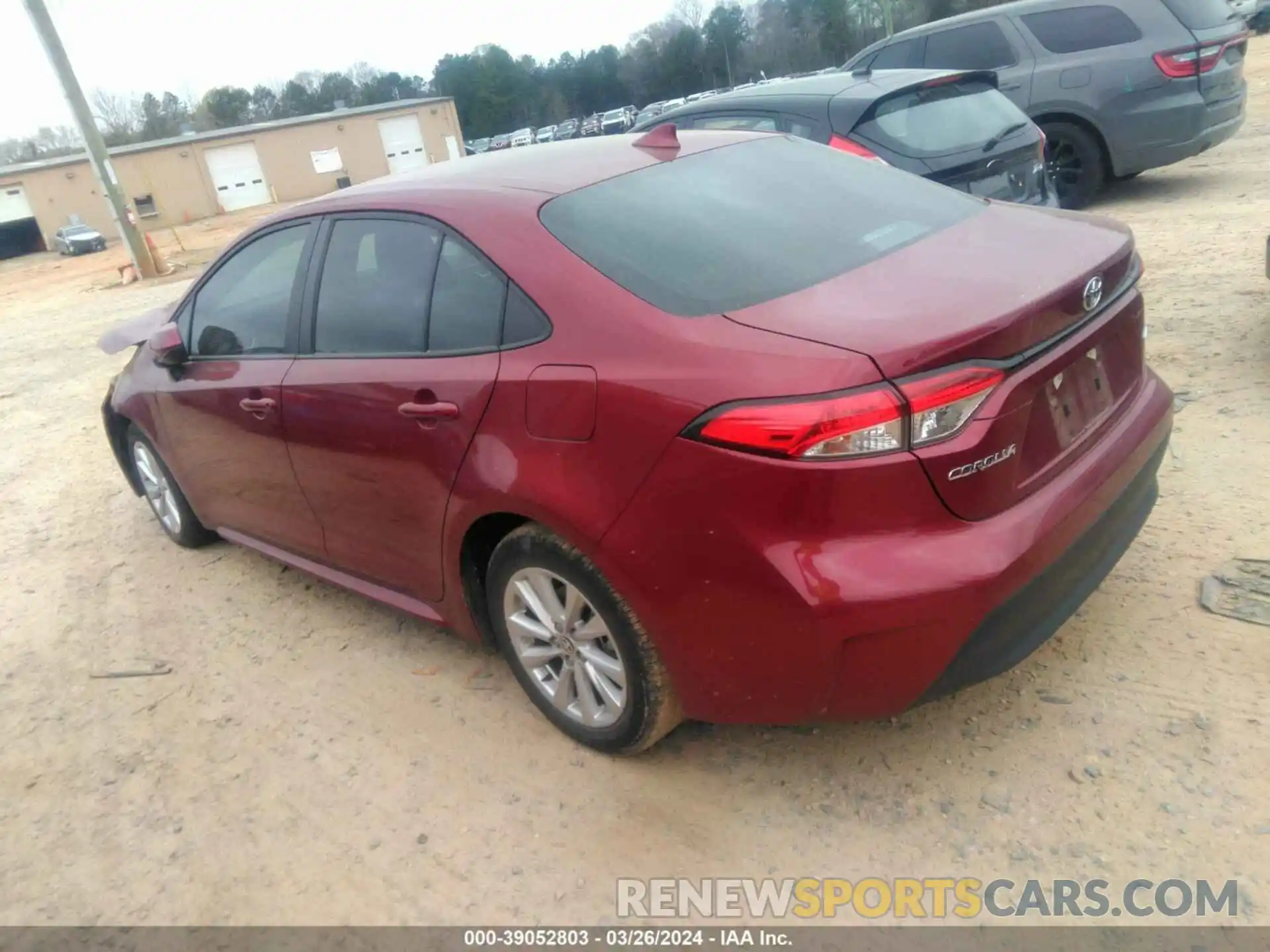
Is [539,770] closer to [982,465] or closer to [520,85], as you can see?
[982,465]

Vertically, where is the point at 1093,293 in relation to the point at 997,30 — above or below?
below

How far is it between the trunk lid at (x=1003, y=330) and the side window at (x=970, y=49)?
21.9 ft

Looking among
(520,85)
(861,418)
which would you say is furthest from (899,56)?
(520,85)

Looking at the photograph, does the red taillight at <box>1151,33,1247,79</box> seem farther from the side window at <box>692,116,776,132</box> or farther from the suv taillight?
the suv taillight

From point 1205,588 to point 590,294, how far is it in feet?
7.19

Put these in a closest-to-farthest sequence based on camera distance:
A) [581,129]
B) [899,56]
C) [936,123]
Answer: [936,123], [899,56], [581,129]

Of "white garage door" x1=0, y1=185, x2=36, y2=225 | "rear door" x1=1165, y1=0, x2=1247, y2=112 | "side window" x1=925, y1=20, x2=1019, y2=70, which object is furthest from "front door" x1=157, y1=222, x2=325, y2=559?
"white garage door" x1=0, y1=185, x2=36, y2=225

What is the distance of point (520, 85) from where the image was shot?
7612 centimetres

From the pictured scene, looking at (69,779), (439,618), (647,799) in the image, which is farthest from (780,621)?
(69,779)

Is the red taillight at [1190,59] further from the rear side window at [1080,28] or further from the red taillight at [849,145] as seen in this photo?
the red taillight at [849,145]

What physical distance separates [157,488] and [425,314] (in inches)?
108

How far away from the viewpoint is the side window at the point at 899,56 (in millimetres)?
9586

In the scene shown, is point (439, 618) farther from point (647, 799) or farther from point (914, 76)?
point (914, 76)

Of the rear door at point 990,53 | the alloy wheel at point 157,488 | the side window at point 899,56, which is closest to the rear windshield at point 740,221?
the alloy wheel at point 157,488
